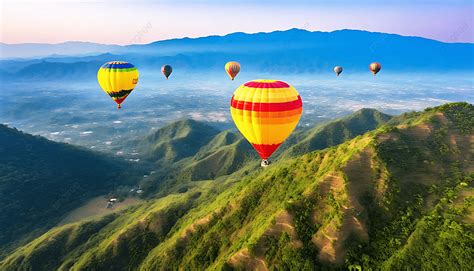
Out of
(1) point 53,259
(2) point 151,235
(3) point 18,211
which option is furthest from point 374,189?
(3) point 18,211

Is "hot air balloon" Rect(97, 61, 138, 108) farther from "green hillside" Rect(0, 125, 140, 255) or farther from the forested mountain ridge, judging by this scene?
"green hillside" Rect(0, 125, 140, 255)

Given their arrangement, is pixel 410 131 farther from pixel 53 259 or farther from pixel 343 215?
pixel 53 259

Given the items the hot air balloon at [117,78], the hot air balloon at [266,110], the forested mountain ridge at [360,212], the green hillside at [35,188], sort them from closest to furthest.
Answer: the forested mountain ridge at [360,212], the hot air balloon at [266,110], the hot air balloon at [117,78], the green hillside at [35,188]

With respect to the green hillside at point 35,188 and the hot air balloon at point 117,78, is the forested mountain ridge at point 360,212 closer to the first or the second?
the hot air balloon at point 117,78

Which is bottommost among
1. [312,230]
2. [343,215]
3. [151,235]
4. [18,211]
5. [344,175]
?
[18,211]

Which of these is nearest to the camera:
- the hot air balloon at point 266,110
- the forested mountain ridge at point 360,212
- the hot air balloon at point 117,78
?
the forested mountain ridge at point 360,212

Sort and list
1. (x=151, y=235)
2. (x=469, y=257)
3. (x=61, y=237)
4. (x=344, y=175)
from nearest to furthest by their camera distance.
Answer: (x=469, y=257) < (x=344, y=175) < (x=151, y=235) < (x=61, y=237)

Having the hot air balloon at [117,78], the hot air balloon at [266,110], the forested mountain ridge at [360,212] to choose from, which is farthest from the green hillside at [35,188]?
the hot air balloon at [266,110]
